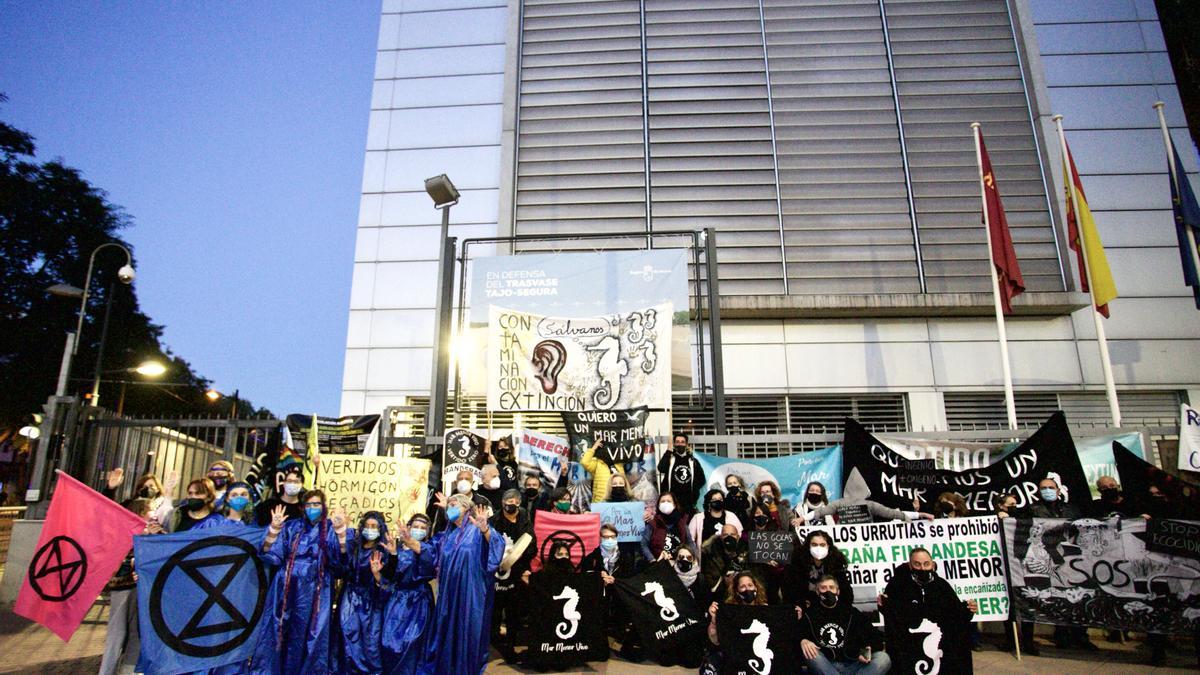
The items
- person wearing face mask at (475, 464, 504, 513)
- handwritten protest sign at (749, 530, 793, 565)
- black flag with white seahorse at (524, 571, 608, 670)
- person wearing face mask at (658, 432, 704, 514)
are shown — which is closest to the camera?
black flag with white seahorse at (524, 571, 608, 670)

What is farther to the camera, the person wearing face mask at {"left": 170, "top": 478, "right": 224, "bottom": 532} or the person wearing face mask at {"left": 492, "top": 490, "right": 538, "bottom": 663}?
the person wearing face mask at {"left": 492, "top": 490, "right": 538, "bottom": 663}

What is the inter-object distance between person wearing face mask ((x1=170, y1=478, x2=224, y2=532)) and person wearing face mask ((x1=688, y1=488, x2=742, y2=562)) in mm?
5044

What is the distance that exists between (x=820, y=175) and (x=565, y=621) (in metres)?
11.9

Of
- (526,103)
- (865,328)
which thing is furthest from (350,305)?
(865,328)

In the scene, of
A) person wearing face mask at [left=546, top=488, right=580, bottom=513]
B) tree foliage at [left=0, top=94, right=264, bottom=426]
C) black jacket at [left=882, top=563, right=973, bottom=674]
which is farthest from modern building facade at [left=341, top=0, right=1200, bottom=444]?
tree foliage at [left=0, top=94, right=264, bottom=426]

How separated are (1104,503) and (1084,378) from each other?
7.09 m

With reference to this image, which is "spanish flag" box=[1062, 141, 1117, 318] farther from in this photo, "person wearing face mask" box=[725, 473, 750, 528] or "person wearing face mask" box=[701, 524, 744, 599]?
"person wearing face mask" box=[701, 524, 744, 599]

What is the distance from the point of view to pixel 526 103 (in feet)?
52.9

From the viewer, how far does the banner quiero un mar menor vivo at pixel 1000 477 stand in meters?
8.24

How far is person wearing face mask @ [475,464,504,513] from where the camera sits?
28.5ft

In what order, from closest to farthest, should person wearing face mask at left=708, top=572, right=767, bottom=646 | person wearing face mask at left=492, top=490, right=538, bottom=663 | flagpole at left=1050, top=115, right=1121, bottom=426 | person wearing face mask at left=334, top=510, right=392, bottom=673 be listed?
person wearing face mask at left=334, top=510, right=392, bottom=673, person wearing face mask at left=708, top=572, right=767, bottom=646, person wearing face mask at left=492, top=490, right=538, bottom=663, flagpole at left=1050, top=115, right=1121, bottom=426

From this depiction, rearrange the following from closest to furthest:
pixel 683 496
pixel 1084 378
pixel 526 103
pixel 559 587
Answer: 1. pixel 559 587
2. pixel 683 496
3. pixel 1084 378
4. pixel 526 103

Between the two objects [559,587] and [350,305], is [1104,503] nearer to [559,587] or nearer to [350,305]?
[559,587]

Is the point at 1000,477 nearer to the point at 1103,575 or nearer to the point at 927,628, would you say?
the point at 1103,575
